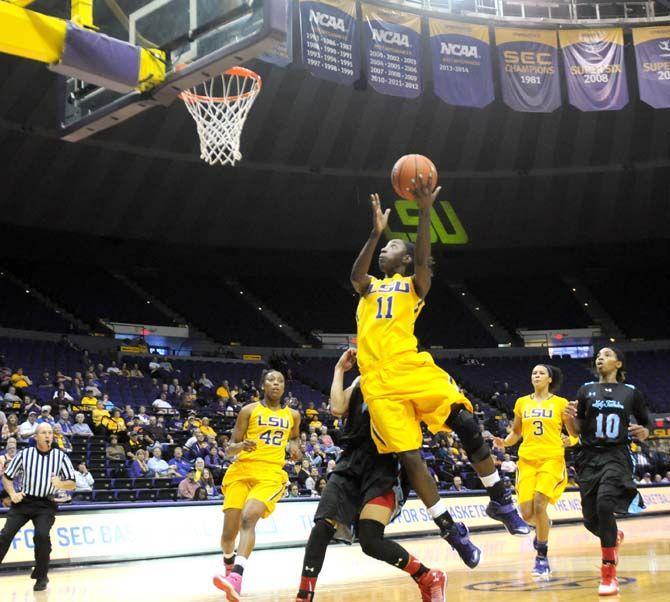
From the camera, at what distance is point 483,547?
43.0ft

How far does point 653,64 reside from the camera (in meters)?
21.4

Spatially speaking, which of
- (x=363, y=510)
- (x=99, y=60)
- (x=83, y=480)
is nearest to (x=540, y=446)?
(x=363, y=510)

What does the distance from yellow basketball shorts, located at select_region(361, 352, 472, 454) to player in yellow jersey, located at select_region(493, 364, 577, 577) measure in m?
3.84

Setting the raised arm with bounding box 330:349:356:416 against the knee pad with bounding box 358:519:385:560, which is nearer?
the knee pad with bounding box 358:519:385:560

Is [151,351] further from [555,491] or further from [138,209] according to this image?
[555,491]

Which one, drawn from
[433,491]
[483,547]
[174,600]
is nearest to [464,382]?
[483,547]

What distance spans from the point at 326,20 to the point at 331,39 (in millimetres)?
413

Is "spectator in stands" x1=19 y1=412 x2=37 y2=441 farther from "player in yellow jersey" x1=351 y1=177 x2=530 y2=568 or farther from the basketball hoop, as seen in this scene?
"player in yellow jersey" x1=351 y1=177 x2=530 y2=568

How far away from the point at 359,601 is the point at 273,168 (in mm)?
21304

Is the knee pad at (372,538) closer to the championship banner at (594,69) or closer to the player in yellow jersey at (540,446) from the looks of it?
the player in yellow jersey at (540,446)

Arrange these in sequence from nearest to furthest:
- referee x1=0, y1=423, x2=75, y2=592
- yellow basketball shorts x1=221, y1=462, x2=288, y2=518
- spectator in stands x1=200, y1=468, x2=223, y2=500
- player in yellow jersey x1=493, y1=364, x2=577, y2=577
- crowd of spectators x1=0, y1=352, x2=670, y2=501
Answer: yellow basketball shorts x1=221, y1=462, x2=288, y2=518
player in yellow jersey x1=493, y1=364, x2=577, y2=577
referee x1=0, y1=423, x2=75, y2=592
spectator in stands x1=200, y1=468, x2=223, y2=500
crowd of spectators x1=0, y1=352, x2=670, y2=501

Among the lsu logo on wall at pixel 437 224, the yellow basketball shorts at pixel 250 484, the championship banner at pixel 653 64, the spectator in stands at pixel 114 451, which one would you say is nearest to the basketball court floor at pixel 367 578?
the yellow basketball shorts at pixel 250 484

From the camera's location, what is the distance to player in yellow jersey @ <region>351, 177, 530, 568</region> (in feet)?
17.3

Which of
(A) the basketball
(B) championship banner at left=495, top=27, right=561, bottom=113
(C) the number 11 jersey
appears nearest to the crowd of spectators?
(C) the number 11 jersey
